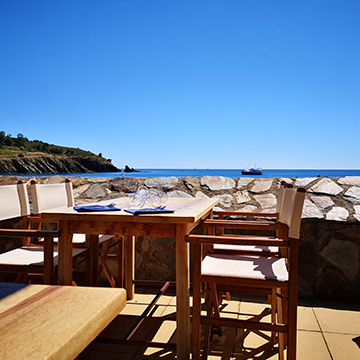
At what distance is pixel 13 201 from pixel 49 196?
36 cm

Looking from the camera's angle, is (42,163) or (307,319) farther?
(42,163)

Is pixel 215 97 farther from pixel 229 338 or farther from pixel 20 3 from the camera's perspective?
pixel 229 338

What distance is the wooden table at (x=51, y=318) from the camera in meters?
0.46

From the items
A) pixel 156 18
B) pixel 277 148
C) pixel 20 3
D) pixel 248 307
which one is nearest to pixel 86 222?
pixel 248 307

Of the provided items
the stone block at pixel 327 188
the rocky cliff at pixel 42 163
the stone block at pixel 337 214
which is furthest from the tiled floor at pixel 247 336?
the rocky cliff at pixel 42 163

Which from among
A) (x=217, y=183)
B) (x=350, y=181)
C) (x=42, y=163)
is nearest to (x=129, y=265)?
(x=217, y=183)

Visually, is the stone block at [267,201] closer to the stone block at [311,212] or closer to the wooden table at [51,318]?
the stone block at [311,212]

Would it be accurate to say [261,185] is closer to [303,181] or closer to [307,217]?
[303,181]

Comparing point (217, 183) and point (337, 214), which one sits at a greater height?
point (217, 183)

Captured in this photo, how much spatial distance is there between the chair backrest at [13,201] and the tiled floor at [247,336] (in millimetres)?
1087

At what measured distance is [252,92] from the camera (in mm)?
13594

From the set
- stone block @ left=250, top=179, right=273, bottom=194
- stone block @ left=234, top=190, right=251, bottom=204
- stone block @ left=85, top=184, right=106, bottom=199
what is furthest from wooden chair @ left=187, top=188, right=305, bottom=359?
stone block @ left=85, top=184, right=106, bottom=199

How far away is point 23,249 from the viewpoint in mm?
2441

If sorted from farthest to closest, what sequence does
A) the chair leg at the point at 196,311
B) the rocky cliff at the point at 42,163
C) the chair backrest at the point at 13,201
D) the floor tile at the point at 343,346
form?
the rocky cliff at the point at 42,163, the chair backrest at the point at 13,201, the floor tile at the point at 343,346, the chair leg at the point at 196,311
